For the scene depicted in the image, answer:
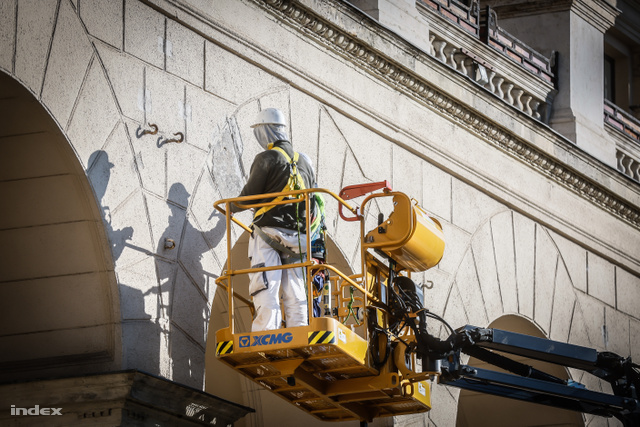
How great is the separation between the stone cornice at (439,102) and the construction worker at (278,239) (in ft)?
10.2

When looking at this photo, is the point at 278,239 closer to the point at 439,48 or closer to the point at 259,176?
the point at 259,176

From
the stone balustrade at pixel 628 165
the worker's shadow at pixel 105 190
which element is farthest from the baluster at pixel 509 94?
the worker's shadow at pixel 105 190

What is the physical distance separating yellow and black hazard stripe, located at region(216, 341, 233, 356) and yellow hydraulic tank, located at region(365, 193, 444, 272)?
170 centimetres

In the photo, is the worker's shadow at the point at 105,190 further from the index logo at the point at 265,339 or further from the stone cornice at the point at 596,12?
the stone cornice at the point at 596,12

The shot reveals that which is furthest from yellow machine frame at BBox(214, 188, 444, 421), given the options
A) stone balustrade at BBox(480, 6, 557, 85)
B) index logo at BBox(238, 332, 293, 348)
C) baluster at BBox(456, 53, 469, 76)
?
stone balustrade at BBox(480, 6, 557, 85)

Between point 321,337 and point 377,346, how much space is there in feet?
3.93

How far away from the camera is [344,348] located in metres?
10.8

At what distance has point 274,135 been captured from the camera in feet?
39.1

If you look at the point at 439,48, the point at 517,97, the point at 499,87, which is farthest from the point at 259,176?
the point at 517,97

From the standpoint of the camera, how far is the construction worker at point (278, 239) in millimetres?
11305

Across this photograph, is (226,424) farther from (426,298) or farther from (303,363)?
(426,298)

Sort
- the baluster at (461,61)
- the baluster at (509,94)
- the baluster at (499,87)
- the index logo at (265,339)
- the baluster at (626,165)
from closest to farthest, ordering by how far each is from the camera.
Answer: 1. the index logo at (265,339)
2. the baluster at (461,61)
3. the baluster at (499,87)
4. the baluster at (509,94)
5. the baluster at (626,165)

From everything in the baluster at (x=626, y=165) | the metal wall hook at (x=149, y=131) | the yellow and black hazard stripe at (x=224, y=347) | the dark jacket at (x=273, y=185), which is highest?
the baluster at (x=626, y=165)

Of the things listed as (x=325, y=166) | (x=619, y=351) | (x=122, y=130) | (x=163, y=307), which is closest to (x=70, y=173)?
(x=122, y=130)
